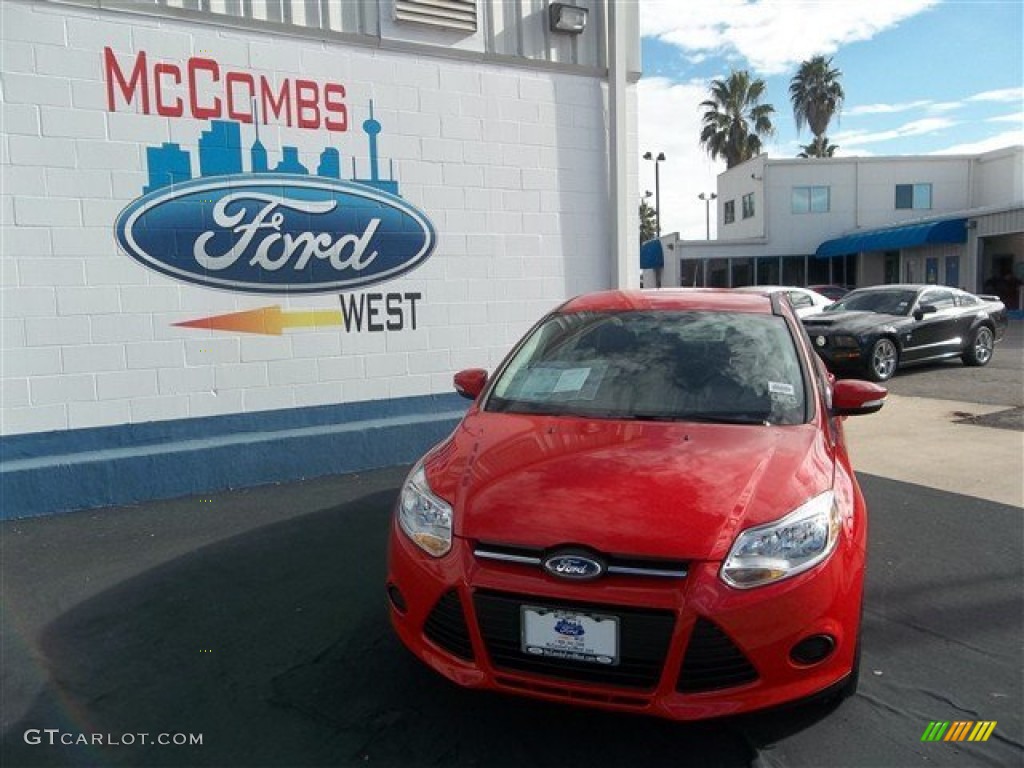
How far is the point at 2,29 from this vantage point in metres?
4.96

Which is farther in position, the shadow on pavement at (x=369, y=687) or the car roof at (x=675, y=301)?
the car roof at (x=675, y=301)

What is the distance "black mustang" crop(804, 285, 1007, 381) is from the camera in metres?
11.5

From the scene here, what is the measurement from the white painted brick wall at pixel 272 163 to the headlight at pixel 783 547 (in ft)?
14.6

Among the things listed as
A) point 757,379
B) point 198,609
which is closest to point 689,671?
point 757,379

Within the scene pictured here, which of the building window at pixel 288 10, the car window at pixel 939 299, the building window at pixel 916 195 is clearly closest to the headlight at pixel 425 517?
the building window at pixel 288 10

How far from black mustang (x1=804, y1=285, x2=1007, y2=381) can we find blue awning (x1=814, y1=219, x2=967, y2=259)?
1425 cm

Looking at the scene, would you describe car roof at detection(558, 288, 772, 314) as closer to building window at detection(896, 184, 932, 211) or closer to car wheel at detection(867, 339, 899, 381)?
car wheel at detection(867, 339, 899, 381)

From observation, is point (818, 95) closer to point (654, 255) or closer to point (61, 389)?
point (654, 255)

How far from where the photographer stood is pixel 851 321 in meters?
12.0

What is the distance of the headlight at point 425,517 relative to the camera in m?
2.62

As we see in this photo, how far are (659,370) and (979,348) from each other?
38.4ft

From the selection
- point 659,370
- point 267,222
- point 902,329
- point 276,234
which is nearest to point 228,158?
point 267,222

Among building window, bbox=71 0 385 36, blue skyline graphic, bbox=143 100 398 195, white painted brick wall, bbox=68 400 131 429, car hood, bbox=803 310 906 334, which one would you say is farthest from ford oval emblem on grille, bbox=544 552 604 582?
car hood, bbox=803 310 906 334

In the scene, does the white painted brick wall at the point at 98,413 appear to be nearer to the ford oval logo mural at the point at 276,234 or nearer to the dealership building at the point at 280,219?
the dealership building at the point at 280,219
